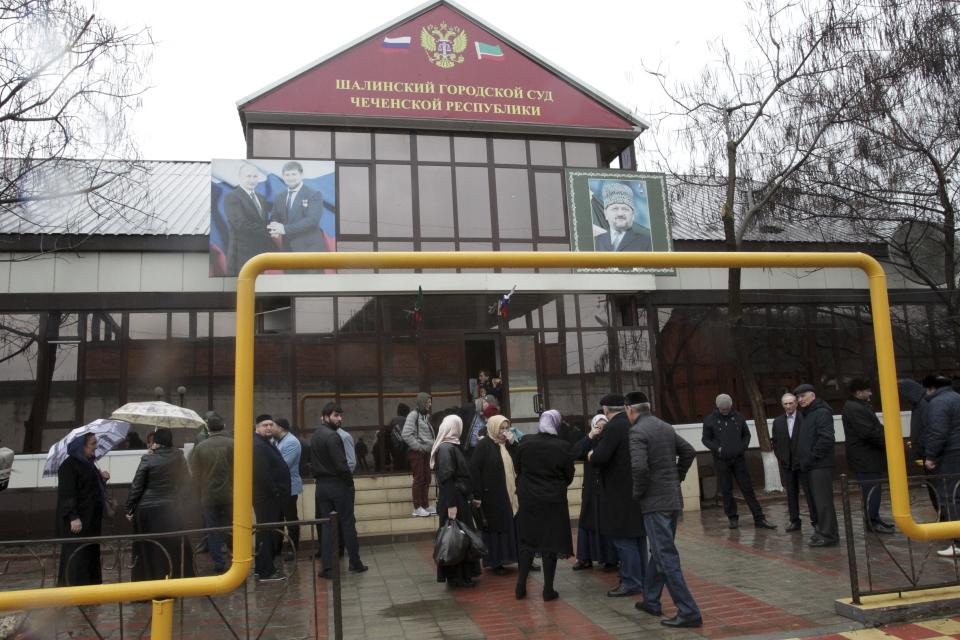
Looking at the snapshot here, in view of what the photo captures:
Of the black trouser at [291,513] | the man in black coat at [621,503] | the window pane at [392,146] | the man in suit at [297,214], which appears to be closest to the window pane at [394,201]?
the window pane at [392,146]

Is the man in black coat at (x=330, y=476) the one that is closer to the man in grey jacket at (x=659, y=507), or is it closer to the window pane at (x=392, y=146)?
the man in grey jacket at (x=659, y=507)

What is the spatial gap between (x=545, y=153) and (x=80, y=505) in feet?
40.7

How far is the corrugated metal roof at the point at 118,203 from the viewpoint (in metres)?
10.1

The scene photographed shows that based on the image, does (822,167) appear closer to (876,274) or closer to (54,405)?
(876,274)

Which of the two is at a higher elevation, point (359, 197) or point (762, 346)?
point (359, 197)

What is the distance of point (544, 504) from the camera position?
6.59 metres

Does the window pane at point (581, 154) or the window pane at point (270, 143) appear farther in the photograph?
the window pane at point (581, 154)

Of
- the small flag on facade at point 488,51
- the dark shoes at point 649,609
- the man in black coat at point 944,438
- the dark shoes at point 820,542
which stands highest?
the small flag on facade at point 488,51

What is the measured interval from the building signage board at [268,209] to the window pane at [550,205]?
472 cm

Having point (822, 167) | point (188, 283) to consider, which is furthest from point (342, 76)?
point (822, 167)

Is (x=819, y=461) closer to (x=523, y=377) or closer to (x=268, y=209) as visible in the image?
(x=523, y=377)

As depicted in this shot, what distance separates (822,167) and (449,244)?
306 inches

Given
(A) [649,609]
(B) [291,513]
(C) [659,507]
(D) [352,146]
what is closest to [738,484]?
(A) [649,609]

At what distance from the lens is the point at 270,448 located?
8.38 metres
